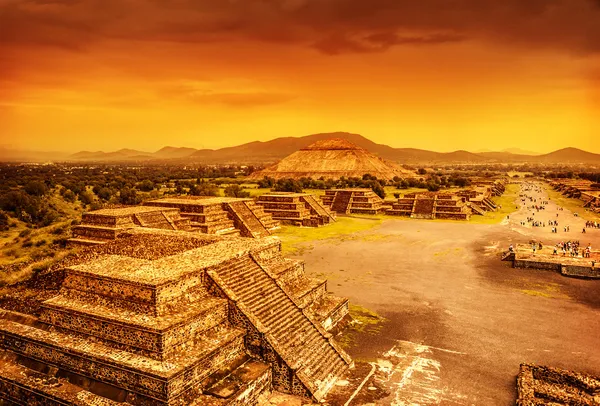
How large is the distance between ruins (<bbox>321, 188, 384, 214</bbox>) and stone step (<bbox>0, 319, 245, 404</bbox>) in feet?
125

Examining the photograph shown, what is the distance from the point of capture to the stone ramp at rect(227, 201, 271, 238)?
28.9 meters

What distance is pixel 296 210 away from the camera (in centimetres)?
3822

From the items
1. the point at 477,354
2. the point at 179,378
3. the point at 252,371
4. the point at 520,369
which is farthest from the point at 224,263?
the point at 520,369

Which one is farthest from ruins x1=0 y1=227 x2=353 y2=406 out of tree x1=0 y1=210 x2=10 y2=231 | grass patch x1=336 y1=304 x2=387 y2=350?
tree x1=0 y1=210 x2=10 y2=231

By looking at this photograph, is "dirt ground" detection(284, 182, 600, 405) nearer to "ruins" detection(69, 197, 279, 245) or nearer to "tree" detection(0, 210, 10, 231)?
"ruins" detection(69, 197, 279, 245)

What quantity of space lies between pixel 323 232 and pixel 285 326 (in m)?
23.5

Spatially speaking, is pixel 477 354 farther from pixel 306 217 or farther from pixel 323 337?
pixel 306 217

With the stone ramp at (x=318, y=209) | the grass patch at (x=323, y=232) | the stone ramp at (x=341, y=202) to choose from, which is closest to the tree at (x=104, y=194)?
the grass patch at (x=323, y=232)

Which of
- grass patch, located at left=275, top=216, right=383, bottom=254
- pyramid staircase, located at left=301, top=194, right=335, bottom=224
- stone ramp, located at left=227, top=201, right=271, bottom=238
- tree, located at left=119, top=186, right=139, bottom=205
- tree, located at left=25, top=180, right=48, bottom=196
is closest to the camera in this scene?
stone ramp, located at left=227, top=201, right=271, bottom=238

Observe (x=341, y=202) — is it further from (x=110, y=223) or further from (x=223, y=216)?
(x=110, y=223)

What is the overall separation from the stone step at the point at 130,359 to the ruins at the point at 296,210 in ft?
87.2

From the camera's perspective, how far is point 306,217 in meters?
38.2

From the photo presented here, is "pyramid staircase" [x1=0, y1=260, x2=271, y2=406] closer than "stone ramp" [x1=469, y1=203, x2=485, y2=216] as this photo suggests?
Yes

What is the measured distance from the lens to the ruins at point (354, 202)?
159 ft
